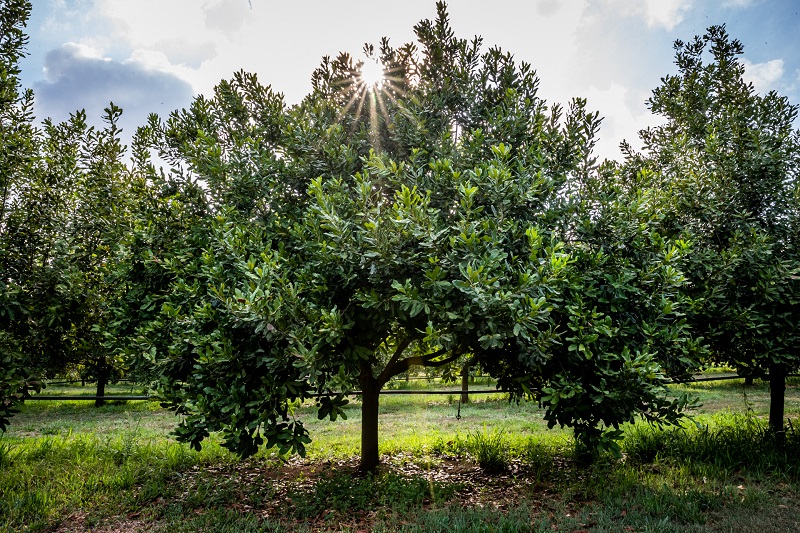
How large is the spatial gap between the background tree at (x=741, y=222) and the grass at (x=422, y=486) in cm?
176

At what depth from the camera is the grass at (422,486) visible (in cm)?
600

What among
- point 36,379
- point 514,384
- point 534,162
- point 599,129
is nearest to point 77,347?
point 36,379

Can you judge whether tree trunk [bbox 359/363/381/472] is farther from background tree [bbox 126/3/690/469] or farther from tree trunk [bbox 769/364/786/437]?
tree trunk [bbox 769/364/786/437]

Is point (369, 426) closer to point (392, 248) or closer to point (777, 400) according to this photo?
point (392, 248)

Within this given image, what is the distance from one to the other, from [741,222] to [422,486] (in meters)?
6.76

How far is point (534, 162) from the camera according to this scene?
619 centimetres

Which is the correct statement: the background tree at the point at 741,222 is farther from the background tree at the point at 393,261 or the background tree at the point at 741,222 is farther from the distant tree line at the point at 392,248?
the background tree at the point at 393,261

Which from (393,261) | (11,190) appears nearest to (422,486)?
(393,261)

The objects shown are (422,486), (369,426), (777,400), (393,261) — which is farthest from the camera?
(777,400)

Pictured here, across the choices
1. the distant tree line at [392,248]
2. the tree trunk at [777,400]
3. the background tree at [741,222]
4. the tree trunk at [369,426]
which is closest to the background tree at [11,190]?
the distant tree line at [392,248]

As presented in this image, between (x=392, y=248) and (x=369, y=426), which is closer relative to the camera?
(x=392, y=248)

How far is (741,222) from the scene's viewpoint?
7438mm

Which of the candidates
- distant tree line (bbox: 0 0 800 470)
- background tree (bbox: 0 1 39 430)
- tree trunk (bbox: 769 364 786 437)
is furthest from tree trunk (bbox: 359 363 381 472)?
tree trunk (bbox: 769 364 786 437)

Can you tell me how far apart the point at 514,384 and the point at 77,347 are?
804 cm
